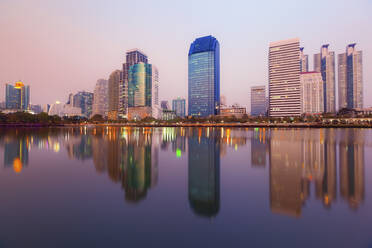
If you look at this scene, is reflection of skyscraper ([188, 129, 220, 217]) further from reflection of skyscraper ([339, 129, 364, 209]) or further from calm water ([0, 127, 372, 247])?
reflection of skyscraper ([339, 129, 364, 209])

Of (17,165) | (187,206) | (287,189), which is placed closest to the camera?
(187,206)

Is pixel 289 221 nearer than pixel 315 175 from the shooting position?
Yes

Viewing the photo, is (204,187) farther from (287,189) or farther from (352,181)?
(352,181)

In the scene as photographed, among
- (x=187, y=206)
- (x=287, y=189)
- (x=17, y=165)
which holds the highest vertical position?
(x=17, y=165)

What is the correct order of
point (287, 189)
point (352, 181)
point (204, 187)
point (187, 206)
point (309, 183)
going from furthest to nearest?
point (352, 181), point (309, 183), point (204, 187), point (287, 189), point (187, 206)

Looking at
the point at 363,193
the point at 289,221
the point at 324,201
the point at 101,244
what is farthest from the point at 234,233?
the point at 363,193

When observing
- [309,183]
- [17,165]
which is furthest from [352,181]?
[17,165]

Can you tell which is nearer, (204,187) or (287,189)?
(287,189)

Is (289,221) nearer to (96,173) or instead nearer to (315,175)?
(315,175)

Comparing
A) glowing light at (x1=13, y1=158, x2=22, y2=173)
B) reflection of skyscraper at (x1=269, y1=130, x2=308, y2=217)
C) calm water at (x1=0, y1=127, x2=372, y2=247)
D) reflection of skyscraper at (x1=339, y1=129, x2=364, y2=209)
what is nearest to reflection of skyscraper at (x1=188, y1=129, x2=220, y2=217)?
calm water at (x1=0, y1=127, x2=372, y2=247)

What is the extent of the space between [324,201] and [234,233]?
5683 millimetres

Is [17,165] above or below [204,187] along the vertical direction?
above

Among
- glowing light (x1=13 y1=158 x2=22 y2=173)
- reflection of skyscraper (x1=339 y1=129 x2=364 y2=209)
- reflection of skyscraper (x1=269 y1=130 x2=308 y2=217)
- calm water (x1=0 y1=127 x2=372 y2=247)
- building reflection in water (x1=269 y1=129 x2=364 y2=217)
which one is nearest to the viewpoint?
calm water (x1=0 y1=127 x2=372 y2=247)

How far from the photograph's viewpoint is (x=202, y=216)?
8234mm
